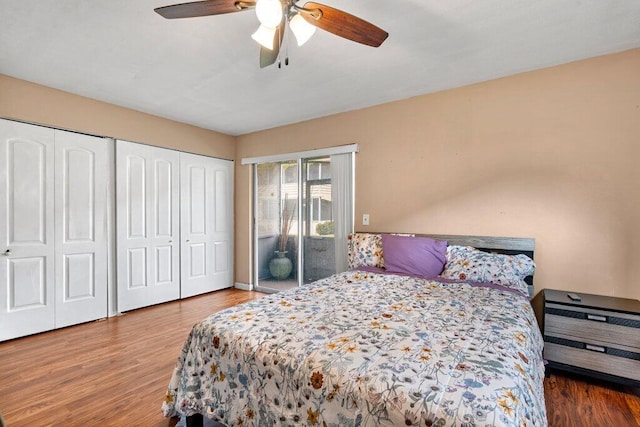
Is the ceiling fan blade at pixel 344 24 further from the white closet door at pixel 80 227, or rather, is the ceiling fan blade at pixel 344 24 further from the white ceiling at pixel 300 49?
the white closet door at pixel 80 227

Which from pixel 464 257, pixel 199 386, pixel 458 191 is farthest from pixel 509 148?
pixel 199 386

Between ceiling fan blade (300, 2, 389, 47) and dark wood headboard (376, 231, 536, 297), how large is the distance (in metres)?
1.99

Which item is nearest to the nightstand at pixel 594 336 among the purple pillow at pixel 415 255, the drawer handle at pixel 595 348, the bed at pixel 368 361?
the drawer handle at pixel 595 348

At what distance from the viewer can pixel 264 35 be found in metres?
1.63

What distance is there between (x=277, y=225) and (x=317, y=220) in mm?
739

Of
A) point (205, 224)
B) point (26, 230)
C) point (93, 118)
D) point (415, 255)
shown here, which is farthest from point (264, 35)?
point (205, 224)

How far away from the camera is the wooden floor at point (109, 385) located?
1821mm

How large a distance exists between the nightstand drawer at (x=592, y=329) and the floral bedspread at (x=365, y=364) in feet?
1.63

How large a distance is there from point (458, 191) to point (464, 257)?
69 cm

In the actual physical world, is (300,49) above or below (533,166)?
above

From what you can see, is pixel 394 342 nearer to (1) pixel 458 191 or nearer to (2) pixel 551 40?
(1) pixel 458 191

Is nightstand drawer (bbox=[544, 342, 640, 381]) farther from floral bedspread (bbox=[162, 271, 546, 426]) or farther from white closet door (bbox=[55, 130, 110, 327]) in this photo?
white closet door (bbox=[55, 130, 110, 327])

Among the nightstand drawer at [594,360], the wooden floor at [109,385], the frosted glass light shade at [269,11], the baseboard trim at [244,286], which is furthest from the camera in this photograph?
the baseboard trim at [244,286]

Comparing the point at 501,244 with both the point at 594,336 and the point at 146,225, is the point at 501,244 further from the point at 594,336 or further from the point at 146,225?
the point at 146,225
